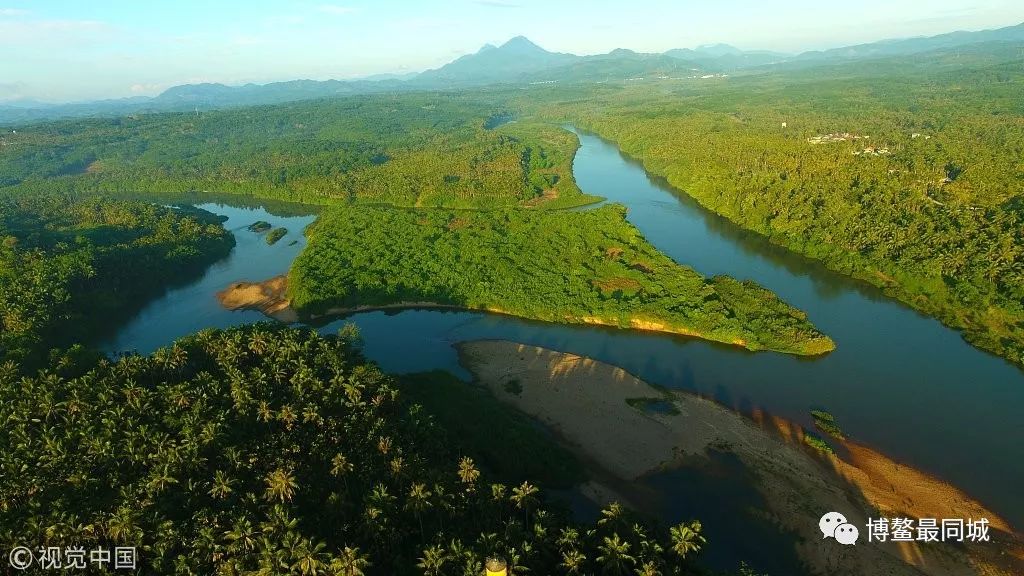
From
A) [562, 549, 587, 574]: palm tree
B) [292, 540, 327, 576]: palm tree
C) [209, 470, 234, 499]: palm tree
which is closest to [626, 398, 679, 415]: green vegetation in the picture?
[562, 549, 587, 574]: palm tree

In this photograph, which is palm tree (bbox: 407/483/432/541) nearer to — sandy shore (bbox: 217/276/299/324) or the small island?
sandy shore (bbox: 217/276/299/324)

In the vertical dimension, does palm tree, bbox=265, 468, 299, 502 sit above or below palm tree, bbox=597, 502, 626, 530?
above

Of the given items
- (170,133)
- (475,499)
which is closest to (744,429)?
(475,499)

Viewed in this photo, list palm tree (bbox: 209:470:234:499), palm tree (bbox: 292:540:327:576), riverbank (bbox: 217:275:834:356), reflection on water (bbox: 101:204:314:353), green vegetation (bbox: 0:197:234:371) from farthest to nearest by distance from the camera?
reflection on water (bbox: 101:204:314:353)
riverbank (bbox: 217:275:834:356)
green vegetation (bbox: 0:197:234:371)
palm tree (bbox: 209:470:234:499)
palm tree (bbox: 292:540:327:576)

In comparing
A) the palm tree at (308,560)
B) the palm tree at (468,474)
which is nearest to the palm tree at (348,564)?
the palm tree at (308,560)

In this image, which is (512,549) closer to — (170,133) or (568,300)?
(568,300)

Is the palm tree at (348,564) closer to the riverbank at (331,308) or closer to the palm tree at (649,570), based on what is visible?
the palm tree at (649,570)
